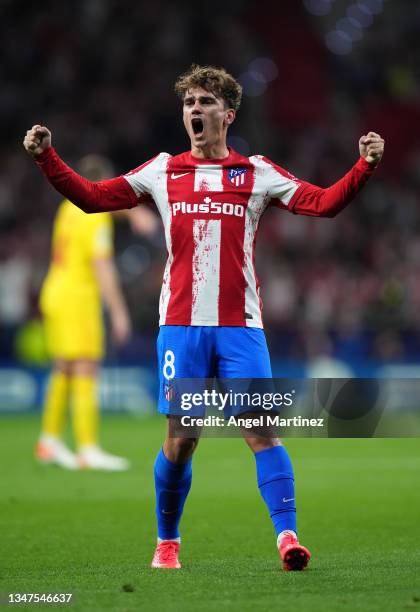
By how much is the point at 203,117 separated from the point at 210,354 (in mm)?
1005

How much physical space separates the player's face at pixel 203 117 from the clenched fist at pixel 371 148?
2.19ft

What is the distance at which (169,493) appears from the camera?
502cm

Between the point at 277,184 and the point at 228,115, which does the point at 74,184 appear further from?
the point at 277,184

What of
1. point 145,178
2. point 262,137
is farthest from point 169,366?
point 262,137

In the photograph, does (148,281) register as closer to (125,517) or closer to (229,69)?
(229,69)

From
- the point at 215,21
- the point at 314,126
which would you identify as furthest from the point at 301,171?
the point at 215,21

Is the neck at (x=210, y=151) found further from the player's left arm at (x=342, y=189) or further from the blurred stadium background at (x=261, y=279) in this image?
the blurred stadium background at (x=261, y=279)

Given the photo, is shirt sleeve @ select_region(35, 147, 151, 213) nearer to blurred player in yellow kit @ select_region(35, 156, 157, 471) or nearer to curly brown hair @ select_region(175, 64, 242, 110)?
curly brown hair @ select_region(175, 64, 242, 110)

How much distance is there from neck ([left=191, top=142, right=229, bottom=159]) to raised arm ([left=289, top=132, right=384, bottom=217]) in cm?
37

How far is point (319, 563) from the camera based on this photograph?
4.96 metres

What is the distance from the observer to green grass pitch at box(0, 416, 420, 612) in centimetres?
415

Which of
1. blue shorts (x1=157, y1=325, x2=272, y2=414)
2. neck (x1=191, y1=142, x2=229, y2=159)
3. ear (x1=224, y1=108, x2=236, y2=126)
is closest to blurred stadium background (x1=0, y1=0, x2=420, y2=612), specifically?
blue shorts (x1=157, y1=325, x2=272, y2=414)

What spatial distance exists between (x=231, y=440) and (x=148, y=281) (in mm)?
4647

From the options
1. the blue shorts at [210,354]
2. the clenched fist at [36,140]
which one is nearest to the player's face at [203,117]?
the clenched fist at [36,140]
